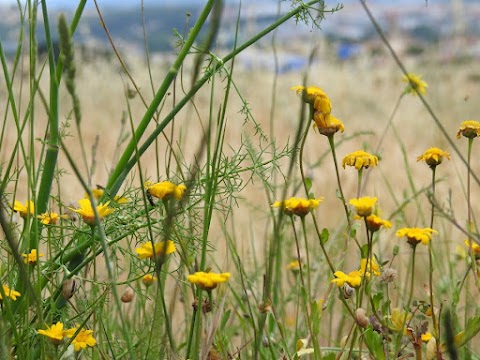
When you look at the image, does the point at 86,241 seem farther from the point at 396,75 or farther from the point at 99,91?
the point at 396,75

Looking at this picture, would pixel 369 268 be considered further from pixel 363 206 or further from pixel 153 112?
pixel 153 112

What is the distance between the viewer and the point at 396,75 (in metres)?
7.40

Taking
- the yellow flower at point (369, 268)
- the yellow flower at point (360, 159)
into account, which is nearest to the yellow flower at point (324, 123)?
the yellow flower at point (360, 159)

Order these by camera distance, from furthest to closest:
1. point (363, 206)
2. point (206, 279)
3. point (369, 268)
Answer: point (369, 268)
point (363, 206)
point (206, 279)

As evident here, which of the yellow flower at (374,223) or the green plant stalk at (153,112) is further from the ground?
the green plant stalk at (153,112)

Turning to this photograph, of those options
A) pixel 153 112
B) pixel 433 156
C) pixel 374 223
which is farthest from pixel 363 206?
pixel 153 112

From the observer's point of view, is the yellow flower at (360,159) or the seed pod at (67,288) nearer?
the seed pod at (67,288)

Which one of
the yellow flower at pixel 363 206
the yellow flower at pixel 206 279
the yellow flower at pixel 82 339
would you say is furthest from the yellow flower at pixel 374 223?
the yellow flower at pixel 82 339

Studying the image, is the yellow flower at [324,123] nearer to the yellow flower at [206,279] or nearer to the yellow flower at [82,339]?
the yellow flower at [206,279]

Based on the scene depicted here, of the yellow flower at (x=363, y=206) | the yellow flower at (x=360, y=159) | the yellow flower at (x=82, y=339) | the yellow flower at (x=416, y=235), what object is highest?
the yellow flower at (x=360, y=159)

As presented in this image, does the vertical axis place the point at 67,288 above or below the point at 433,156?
below

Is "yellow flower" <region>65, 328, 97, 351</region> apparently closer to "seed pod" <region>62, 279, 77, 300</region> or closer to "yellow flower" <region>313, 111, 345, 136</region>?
"seed pod" <region>62, 279, 77, 300</region>

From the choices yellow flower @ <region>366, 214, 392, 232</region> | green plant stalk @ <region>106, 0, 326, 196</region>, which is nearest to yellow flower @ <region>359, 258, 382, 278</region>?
yellow flower @ <region>366, 214, 392, 232</region>

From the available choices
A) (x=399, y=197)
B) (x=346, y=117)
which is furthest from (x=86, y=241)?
(x=346, y=117)
